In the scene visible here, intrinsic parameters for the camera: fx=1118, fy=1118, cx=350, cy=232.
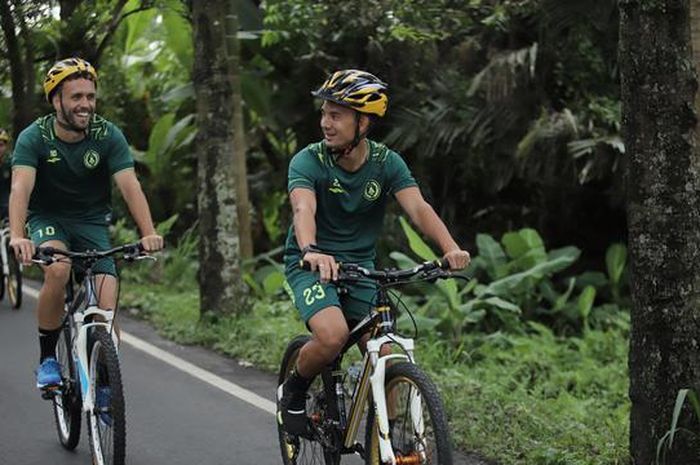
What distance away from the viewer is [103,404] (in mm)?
5879

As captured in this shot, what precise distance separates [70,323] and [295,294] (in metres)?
1.76

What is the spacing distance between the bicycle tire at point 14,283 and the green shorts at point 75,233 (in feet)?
18.7

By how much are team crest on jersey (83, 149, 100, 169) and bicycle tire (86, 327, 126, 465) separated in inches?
38.0

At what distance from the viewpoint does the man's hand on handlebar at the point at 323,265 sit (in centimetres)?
466

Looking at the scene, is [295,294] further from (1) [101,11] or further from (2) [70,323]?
(1) [101,11]

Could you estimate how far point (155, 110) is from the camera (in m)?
18.5

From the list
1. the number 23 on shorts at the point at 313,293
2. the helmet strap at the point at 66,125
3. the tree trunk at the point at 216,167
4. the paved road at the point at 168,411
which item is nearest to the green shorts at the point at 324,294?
the number 23 on shorts at the point at 313,293

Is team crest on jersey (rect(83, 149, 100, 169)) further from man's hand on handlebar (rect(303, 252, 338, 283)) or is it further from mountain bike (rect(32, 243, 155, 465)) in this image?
man's hand on handlebar (rect(303, 252, 338, 283))

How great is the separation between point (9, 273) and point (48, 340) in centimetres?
625

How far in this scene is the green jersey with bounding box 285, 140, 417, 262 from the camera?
529 cm

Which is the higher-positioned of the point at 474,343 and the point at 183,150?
the point at 183,150

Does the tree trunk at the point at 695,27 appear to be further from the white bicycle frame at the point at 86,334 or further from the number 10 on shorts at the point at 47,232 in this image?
the number 10 on shorts at the point at 47,232

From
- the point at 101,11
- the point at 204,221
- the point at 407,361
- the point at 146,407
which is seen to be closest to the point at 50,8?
the point at 101,11

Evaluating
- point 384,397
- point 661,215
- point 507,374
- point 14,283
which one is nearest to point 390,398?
point 384,397
